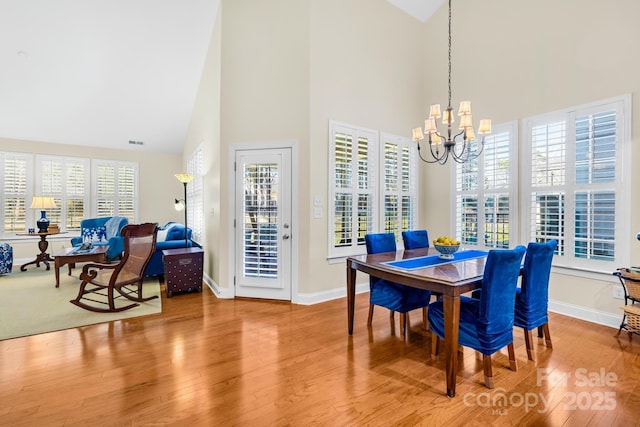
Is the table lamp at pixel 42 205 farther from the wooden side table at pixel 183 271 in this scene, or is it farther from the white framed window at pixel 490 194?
the white framed window at pixel 490 194

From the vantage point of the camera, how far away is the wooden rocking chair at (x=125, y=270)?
140 inches

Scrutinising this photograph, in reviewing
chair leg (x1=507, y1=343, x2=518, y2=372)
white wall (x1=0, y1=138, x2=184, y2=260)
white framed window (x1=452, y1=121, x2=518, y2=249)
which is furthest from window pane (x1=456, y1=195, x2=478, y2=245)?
white wall (x1=0, y1=138, x2=184, y2=260)

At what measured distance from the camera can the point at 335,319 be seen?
3.39 metres

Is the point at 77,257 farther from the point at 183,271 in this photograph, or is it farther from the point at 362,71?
the point at 362,71

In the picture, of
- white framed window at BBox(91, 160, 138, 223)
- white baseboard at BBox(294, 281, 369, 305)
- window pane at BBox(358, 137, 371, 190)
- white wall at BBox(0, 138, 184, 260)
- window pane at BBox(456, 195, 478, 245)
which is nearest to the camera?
white baseboard at BBox(294, 281, 369, 305)

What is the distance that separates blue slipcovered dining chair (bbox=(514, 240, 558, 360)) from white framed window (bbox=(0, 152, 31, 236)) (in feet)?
29.8

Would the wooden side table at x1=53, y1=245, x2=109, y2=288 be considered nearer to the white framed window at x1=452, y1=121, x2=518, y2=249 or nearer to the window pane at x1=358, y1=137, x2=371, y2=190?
the window pane at x1=358, y1=137, x2=371, y2=190

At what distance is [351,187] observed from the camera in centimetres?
426

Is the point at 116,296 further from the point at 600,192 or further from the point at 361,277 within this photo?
the point at 600,192

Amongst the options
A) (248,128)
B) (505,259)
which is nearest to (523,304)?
→ (505,259)

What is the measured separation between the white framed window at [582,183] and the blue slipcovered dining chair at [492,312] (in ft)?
6.44

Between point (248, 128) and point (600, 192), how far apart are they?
4.33 meters

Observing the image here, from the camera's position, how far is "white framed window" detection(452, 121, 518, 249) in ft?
13.2

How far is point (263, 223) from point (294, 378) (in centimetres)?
223
